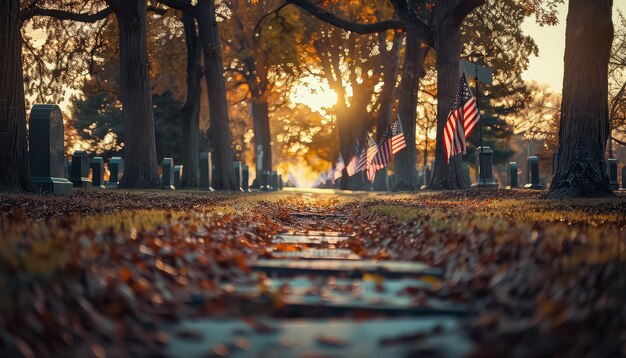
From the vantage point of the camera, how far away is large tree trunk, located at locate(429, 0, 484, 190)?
26.2 meters

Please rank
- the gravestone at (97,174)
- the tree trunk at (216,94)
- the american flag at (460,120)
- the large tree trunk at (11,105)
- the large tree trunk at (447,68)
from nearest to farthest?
the large tree trunk at (11,105)
the american flag at (460,120)
the large tree trunk at (447,68)
the tree trunk at (216,94)
the gravestone at (97,174)

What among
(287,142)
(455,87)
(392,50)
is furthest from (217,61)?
(287,142)

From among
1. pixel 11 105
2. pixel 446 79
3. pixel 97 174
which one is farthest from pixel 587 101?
pixel 97 174

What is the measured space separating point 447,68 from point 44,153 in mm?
13470

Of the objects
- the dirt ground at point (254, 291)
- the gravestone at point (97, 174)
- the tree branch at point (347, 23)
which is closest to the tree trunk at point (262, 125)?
the gravestone at point (97, 174)

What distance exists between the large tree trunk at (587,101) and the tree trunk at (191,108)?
19665 mm

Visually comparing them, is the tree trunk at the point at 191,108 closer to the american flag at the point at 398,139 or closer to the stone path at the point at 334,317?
the american flag at the point at 398,139

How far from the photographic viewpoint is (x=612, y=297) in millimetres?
4633

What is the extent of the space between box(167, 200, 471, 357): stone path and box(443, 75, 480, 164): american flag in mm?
16922

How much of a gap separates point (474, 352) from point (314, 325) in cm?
96

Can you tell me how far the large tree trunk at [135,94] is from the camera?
25.2m

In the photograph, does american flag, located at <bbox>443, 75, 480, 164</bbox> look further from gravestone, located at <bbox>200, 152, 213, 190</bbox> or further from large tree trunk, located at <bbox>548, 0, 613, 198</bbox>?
gravestone, located at <bbox>200, 152, 213, 190</bbox>

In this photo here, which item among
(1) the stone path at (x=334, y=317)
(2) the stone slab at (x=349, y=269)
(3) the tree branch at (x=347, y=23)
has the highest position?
(3) the tree branch at (x=347, y=23)

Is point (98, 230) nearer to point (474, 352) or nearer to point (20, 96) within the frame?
point (474, 352)
